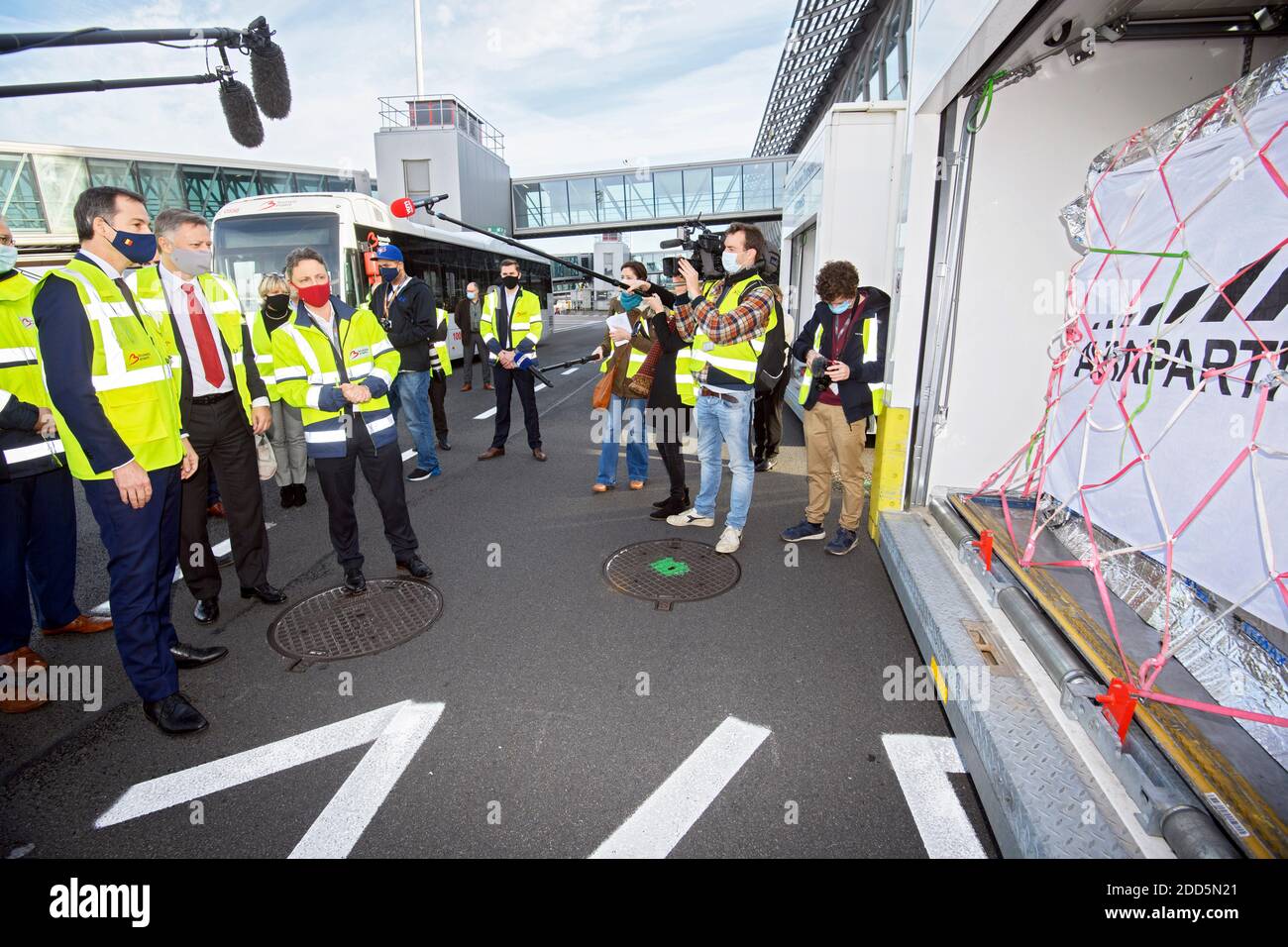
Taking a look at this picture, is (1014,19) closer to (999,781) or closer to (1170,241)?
(1170,241)

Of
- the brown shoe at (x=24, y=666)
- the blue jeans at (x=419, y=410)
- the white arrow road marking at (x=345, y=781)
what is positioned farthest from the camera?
the blue jeans at (x=419, y=410)

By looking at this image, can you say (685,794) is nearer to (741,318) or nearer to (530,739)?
(530,739)

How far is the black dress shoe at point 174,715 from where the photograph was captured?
2.78 m

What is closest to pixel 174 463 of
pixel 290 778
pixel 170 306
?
pixel 170 306

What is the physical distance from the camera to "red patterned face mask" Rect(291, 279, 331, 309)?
3623 mm

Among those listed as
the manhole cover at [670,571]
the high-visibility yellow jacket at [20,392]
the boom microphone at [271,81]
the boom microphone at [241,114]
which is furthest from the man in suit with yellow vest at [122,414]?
the boom microphone at [271,81]

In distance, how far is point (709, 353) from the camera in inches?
173

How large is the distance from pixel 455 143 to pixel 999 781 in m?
32.7

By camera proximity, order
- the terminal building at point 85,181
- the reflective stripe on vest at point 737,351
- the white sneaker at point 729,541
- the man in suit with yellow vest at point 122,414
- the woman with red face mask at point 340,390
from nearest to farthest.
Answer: the man in suit with yellow vest at point 122,414 → the woman with red face mask at point 340,390 → the reflective stripe on vest at point 737,351 → the white sneaker at point 729,541 → the terminal building at point 85,181

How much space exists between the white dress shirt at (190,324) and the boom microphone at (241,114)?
3.92 meters

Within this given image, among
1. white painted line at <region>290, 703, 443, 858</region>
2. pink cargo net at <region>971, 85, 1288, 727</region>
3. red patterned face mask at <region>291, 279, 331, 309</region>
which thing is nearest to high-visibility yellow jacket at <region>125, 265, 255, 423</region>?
red patterned face mask at <region>291, 279, 331, 309</region>

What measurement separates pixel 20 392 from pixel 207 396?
765 mm

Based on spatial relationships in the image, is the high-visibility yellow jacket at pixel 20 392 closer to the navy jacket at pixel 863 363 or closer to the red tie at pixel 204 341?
the red tie at pixel 204 341

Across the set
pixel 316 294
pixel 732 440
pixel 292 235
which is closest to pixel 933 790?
pixel 732 440
